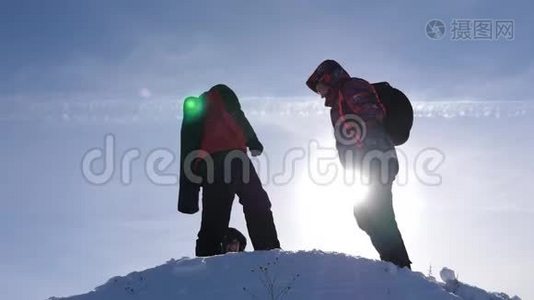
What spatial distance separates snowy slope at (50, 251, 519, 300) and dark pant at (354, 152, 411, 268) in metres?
0.68

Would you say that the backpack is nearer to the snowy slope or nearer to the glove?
the glove

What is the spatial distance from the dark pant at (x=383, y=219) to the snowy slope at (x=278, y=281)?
679 millimetres

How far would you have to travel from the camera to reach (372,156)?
755cm

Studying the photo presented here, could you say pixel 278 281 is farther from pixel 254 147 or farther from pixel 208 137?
pixel 208 137

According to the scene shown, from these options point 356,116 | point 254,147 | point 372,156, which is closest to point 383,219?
point 372,156

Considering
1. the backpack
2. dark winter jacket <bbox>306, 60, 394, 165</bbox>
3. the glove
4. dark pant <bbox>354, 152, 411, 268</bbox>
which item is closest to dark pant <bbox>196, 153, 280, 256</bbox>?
the glove

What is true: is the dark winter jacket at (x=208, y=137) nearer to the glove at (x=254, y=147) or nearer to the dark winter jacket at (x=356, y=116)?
the glove at (x=254, y=147)

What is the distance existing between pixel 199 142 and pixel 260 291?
9.01 ft

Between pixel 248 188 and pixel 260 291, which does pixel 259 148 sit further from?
pixel 260 291

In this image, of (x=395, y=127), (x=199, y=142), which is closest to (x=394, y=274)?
(x=395, y=127)

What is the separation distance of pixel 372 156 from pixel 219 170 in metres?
1.91

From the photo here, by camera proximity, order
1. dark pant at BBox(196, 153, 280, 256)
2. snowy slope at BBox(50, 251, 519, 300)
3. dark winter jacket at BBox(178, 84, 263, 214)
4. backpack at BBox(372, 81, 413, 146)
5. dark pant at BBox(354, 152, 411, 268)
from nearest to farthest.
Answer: snowy slope at BBox(50, 251, 519, 300) < dark pant at BBox(354, 152, 411, 268) < backpack at BBox(372, 81, 413, 146) < dark pant at BBox(196, 153, 280, 256) < dark winter jacket at BBox(178, 84, 263, 214)

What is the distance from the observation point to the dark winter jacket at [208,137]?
330 inches

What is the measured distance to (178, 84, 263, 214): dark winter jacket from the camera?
839cm
